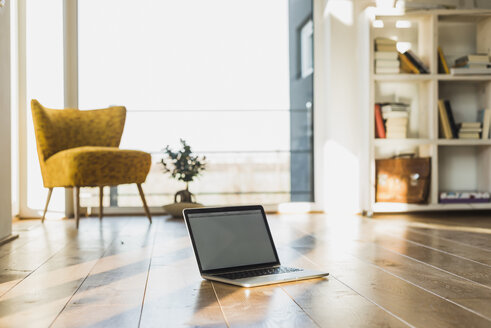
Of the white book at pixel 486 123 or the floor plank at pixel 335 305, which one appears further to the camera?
the white book at pixel 486 123

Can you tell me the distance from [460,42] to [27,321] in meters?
4.10

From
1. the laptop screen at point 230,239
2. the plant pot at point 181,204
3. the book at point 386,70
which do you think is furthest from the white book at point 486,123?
the laptop screen at point 230,239

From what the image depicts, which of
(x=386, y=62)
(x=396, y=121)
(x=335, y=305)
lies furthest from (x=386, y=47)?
(x=335, y=305)

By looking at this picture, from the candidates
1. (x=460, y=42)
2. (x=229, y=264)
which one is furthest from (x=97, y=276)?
(x=460, y=42)

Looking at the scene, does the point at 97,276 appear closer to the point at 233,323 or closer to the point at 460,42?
the point at 233,323

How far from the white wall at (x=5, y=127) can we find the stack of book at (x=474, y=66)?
2936 mm

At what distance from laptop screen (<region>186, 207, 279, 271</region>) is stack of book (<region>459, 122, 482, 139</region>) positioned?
2.76 meters

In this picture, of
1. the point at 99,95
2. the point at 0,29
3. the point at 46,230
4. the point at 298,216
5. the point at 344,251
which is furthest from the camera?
the point at 99,95

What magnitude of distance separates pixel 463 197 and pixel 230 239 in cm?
281

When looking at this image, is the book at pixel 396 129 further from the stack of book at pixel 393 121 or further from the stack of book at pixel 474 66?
the stack of book at pixel 474 66

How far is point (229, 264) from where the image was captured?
1867 millimetres

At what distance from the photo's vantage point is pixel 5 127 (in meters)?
2.97

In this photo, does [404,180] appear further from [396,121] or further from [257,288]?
[257,288]

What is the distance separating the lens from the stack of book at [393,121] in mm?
4242
